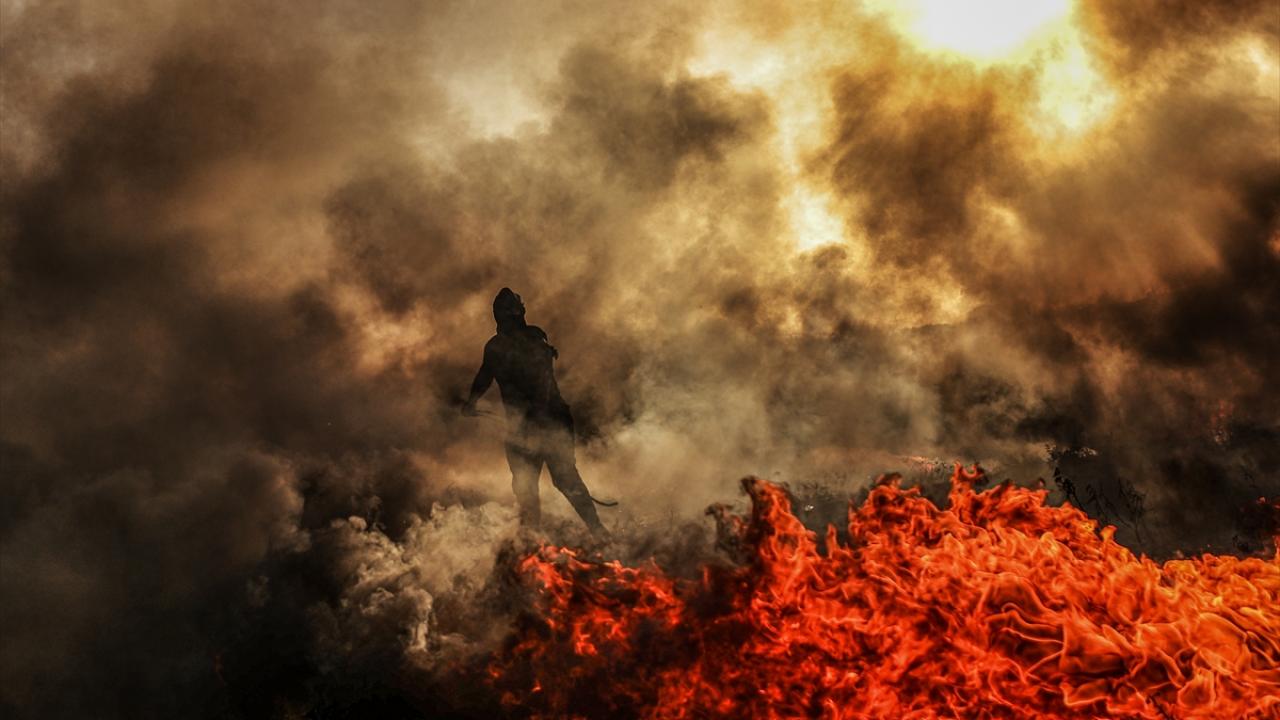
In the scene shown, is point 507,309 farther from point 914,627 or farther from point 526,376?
point 914,627

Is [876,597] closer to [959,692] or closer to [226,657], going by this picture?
[959,692]

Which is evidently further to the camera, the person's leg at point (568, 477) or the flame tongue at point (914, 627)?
the person's leg at point (568, 477)

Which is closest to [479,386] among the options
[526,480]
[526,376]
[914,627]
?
[526,376]

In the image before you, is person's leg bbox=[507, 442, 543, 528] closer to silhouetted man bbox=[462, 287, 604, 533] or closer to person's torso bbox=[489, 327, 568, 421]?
silhouetted man bbox=[462, 287, 604, 533]

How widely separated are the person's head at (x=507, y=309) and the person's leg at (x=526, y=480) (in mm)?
2032

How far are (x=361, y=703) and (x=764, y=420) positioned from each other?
42.9ft

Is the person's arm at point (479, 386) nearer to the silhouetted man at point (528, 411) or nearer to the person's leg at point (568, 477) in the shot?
the silhouetted man at point (528, 411)

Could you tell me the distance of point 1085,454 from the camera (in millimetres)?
24875

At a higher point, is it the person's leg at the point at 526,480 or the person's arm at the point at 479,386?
the person's arm at the point at 479,386

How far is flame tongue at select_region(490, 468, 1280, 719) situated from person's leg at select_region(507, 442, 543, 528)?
3.39 m

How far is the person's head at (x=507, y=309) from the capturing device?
1134 centimetres

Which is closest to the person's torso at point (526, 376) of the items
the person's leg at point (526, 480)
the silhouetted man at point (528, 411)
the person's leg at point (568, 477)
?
the silhouetted man at point (528, 411)

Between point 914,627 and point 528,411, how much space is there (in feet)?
23.8

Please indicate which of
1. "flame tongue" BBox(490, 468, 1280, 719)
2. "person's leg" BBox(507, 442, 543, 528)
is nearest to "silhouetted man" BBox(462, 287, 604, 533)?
"person's leg" BBox(507, 442, 543, 528)
